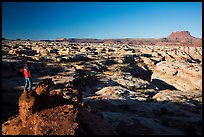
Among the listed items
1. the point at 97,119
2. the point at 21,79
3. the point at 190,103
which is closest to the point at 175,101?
the point at 190,103

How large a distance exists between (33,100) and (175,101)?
1714cm

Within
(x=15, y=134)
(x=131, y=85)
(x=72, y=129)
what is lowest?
(x=131, y=85)

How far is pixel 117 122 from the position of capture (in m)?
16.7

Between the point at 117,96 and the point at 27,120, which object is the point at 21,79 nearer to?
the point at 117,96

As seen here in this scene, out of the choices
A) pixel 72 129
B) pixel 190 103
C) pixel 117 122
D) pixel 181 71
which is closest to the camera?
pixel 72 129

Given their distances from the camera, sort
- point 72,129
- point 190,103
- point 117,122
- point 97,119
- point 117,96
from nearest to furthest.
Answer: point 72,129, point 97,119, point 117,122, point 190,103, point 117,96

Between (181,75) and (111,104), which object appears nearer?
(111,104)

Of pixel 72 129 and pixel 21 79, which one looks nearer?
pixel 72 129

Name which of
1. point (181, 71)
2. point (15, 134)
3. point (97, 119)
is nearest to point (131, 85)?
point (181, 71)

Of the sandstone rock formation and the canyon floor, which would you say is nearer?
the canyon floor

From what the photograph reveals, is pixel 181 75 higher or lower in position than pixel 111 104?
lower

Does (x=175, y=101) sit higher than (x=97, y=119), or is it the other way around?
(x=97, y=119)

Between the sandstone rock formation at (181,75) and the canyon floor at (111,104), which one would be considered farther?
the sandstone rock formation at (181,75)

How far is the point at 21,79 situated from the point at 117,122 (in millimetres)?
19975
